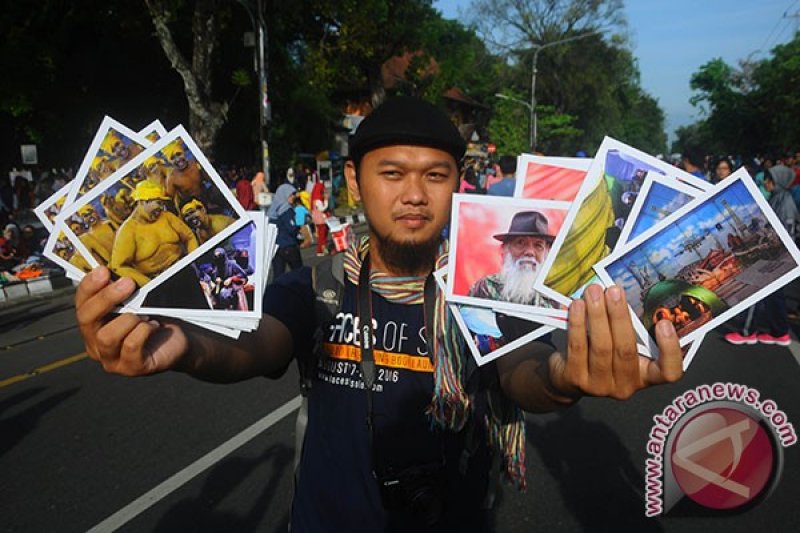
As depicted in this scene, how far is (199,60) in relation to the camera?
15008 mm

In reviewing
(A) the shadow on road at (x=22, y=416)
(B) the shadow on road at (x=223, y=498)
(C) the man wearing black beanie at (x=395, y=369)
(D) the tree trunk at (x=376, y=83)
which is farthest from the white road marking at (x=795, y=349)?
(D) the tree trunk at (x=376, y=83)

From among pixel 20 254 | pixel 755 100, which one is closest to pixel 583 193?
pixel 20 254

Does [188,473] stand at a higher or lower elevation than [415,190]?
lower

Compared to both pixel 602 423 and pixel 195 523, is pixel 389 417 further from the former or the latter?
pixel 602 423

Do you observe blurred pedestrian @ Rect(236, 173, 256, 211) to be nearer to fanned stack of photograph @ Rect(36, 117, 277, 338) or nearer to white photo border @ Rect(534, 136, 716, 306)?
fanned stack of photograph @ Rect(36, 117, 277, 338)

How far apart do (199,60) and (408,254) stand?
→ 1507 cm

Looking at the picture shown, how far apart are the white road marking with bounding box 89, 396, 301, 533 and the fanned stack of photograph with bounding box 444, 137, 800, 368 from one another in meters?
2.63

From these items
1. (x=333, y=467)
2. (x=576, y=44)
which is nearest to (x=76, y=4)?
(x=333, y=467)

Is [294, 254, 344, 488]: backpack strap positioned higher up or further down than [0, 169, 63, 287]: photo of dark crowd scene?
further down

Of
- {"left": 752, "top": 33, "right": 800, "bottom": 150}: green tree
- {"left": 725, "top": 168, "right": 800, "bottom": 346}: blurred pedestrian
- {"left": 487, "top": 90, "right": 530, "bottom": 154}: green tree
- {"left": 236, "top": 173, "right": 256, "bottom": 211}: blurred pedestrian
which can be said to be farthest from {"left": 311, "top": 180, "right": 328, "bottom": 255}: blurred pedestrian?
{"left": 752, "top": 33, "right": 800, "bottom": 150}: green tree

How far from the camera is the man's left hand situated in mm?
1187

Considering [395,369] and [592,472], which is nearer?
[395,369]

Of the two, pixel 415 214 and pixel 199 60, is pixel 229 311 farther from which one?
pixel 199 60

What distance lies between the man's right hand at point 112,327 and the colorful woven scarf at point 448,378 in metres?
0.63
